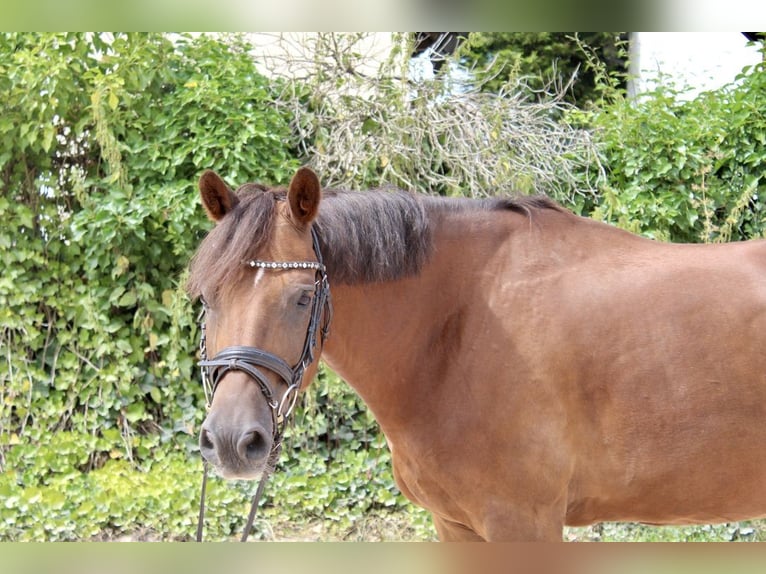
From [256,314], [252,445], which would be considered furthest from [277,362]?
[252,445]

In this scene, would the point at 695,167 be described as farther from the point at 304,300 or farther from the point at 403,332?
the point at 304,300

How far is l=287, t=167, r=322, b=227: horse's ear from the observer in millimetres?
2484

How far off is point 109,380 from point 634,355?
4.21m

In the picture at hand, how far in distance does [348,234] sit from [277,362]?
611 mm

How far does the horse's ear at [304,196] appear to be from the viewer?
2484 mm

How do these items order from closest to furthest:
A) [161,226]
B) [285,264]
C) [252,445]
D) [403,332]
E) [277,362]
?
[252,445]
[277,362]
[285,264]
[403,332]
[161,226]

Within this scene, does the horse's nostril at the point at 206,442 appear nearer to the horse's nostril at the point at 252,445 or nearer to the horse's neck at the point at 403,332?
the horse's nostril at the point at 252,445

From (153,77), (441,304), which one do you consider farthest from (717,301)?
(153,77)

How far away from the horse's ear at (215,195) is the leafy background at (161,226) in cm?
300

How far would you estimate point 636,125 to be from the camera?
5738 mm

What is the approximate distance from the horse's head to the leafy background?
3152 millimetres

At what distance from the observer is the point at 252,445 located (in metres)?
2.19

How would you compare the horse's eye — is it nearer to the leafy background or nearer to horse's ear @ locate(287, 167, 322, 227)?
horse's ear @ locate(287, 167, 322, 227)
